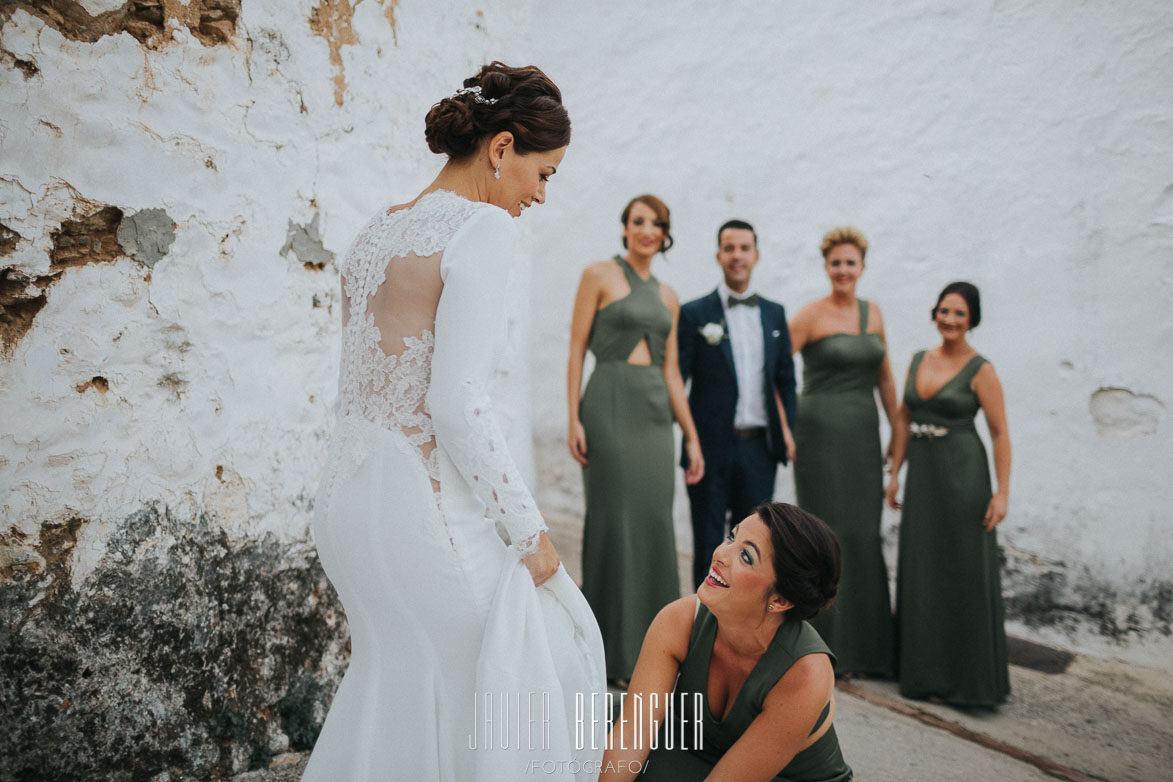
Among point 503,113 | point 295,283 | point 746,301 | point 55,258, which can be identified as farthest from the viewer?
point 746,301

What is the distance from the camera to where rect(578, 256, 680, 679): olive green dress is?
3.83 meters

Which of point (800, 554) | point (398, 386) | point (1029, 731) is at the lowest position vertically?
point (1029, 731)

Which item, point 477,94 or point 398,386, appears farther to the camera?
point 477,94

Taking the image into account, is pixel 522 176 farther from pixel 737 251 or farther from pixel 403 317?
pixel 737 251

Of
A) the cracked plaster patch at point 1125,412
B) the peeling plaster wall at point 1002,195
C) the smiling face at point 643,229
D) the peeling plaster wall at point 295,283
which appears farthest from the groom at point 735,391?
the cracked plaster patch at point 1125,412

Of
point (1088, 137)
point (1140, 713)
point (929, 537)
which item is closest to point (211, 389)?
point (929, 537)

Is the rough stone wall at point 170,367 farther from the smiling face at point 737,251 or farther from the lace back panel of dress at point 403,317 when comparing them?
the smiling face at point 737,251

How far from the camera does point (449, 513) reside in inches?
68.4

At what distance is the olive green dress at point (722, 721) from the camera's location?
7.00ft

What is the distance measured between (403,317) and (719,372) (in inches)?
111

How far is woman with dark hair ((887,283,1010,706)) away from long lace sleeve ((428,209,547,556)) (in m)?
2.82

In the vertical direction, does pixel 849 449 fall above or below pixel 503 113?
below

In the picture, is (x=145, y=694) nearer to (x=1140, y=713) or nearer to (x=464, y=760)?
(x=464, y=760)

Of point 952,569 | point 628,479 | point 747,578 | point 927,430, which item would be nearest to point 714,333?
point 628,479
